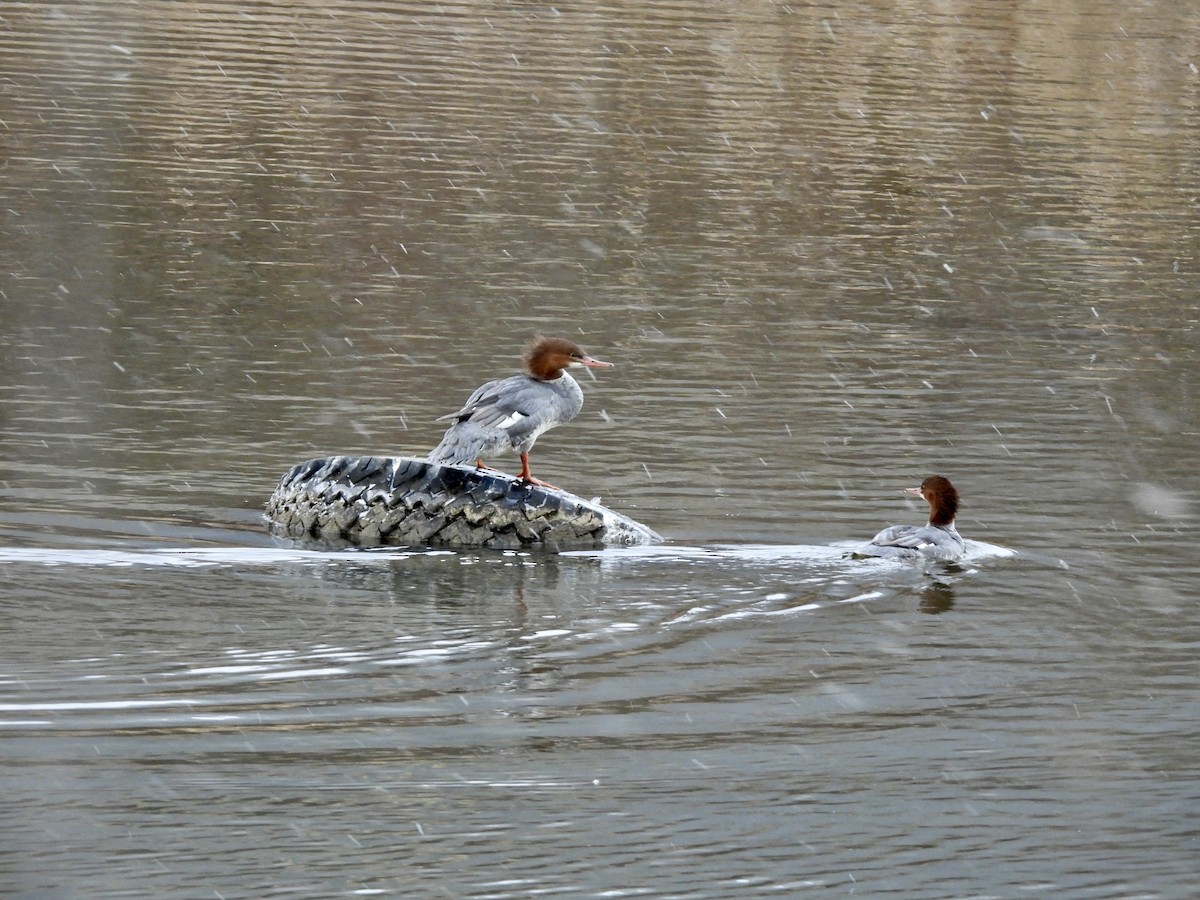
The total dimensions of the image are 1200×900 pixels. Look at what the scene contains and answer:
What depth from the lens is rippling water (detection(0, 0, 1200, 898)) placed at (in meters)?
6.58

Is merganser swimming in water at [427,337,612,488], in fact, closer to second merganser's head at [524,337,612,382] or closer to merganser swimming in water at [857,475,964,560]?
second merganser's head at [524,337,612,382]

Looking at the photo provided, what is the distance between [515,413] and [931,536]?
2.15 metres

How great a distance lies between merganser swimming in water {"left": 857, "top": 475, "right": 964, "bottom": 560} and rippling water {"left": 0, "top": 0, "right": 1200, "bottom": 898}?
0.17m

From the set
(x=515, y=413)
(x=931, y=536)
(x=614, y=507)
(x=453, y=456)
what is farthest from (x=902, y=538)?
(x=453, y=456)

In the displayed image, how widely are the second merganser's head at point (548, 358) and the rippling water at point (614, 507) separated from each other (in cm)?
80

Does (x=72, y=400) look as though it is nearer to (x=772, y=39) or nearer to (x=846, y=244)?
(x=846, y=244)

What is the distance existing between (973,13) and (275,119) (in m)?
25.3

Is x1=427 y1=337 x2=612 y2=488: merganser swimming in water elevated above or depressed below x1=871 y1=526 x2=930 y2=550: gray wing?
above

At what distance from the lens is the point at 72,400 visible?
45.0 feet

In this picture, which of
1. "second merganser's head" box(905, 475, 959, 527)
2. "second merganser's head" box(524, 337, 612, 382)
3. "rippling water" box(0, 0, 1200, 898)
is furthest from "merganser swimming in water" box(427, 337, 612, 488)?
"second merganser's head" box(905, 475, 959, 527)

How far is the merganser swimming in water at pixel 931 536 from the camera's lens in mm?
10414

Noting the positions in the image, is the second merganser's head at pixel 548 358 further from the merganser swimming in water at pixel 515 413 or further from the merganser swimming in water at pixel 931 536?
the merganser swimming in water at pixel 931 536

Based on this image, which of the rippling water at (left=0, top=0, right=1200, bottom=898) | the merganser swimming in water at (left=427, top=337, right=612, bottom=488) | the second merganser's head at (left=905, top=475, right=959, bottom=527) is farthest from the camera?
the merganser swimming in water at (left=427, top=337, right=612, bottom=488)

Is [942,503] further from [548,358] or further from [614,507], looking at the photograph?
[548,358]
